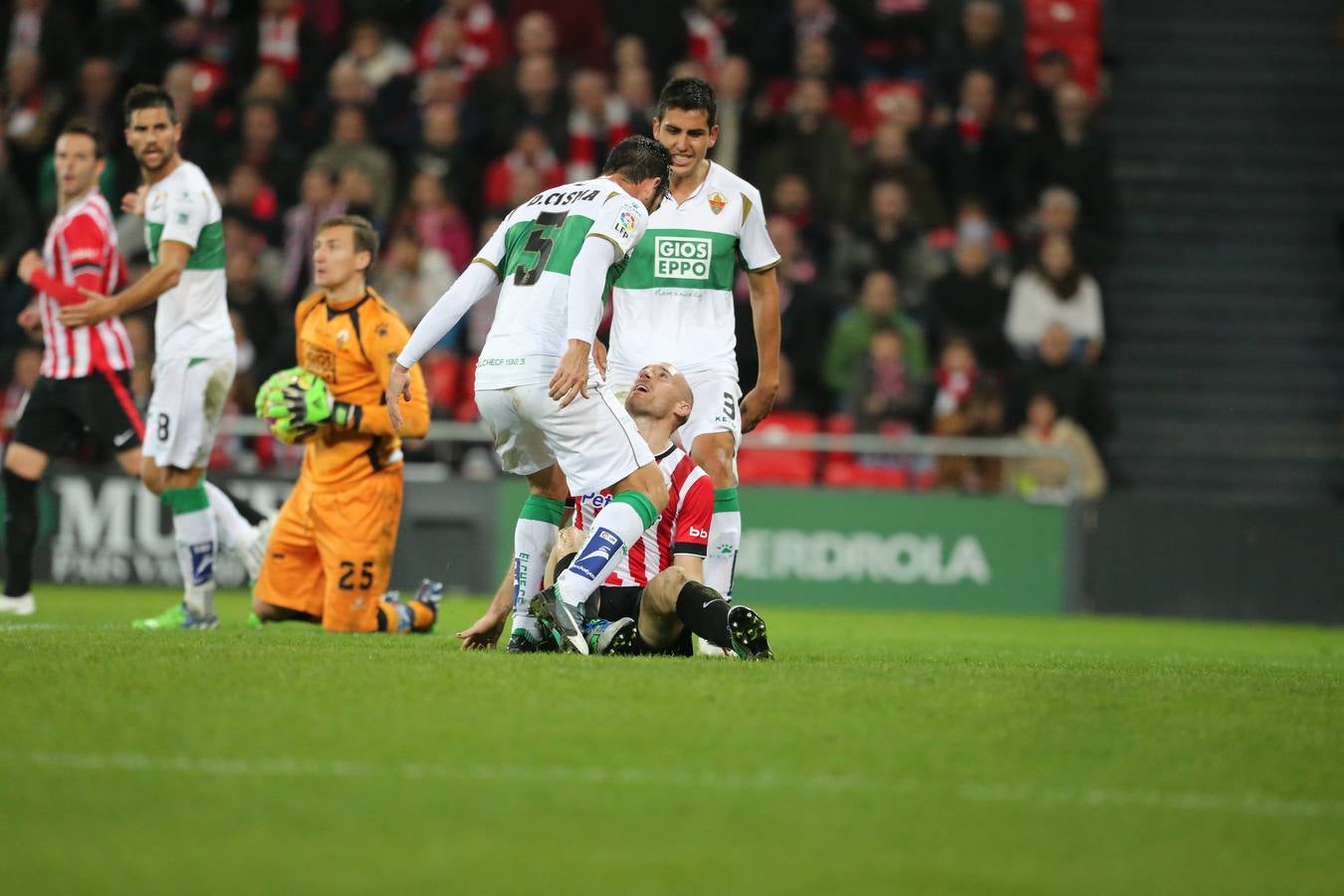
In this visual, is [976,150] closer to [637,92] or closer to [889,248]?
[889,248]

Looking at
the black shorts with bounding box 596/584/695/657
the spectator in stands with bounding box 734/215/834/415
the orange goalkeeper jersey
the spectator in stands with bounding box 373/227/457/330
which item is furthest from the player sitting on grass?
the spectator in stands with bounding box 373/227/457/330

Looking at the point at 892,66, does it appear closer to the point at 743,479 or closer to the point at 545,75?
the point at 545,75

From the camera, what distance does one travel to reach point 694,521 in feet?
27.5

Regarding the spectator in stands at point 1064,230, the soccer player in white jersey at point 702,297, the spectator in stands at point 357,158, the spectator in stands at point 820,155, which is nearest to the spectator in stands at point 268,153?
the spectator in stands at point 357,158

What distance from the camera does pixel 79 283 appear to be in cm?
1025

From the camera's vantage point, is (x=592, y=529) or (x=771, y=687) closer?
(x=771, y=687)

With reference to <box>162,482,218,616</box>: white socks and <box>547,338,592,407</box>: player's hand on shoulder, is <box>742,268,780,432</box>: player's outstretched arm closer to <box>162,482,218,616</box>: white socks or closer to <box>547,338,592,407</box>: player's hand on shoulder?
<box>547,338,592,407</box>: player's hand on shoulder

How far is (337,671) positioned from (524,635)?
4.49 feet

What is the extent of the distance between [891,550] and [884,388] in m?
1.37

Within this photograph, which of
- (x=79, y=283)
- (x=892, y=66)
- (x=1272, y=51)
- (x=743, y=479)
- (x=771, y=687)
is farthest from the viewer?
(x=1272, y=51)

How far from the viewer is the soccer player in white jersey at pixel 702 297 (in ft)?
29.3

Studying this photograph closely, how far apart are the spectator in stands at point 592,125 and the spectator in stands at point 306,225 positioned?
2.16 meters

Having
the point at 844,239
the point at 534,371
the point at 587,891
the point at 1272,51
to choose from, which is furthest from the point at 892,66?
the point at 587,891

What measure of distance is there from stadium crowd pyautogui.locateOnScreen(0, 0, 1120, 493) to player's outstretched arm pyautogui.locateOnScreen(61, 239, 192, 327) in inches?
221
